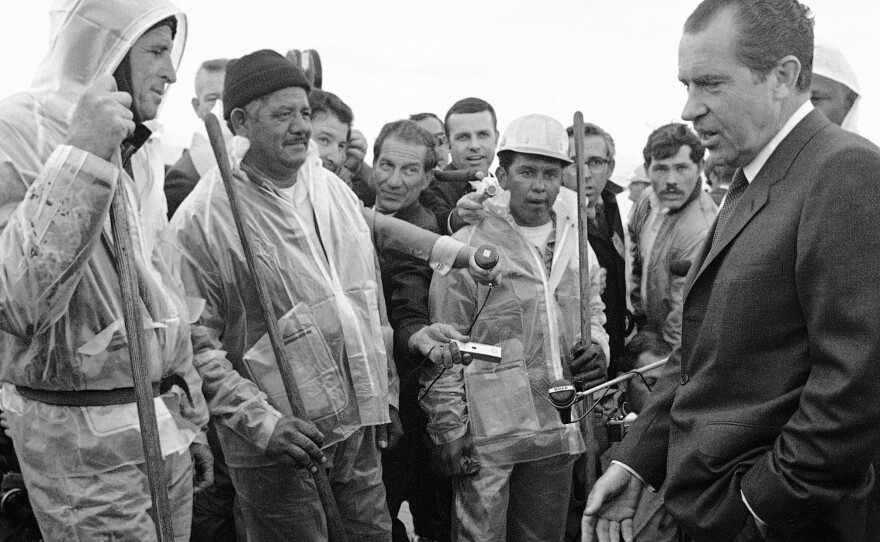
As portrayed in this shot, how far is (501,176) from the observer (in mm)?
4215

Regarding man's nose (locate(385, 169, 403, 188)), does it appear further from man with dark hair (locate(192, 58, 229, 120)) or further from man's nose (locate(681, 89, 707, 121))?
man's nose (locate(681, 89, 707, 121))

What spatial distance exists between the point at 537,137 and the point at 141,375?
7.63 feet

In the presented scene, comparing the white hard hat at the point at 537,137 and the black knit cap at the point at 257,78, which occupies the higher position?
the black knit cap at the point at 257,78

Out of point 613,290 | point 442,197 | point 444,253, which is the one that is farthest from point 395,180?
point 613,290

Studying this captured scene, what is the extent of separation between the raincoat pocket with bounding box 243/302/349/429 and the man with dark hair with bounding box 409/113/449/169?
2.89m

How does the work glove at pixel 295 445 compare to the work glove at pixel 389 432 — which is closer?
the work glove at pixel 295 445

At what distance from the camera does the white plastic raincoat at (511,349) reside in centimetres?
379

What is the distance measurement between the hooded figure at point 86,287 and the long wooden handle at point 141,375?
0.29ft

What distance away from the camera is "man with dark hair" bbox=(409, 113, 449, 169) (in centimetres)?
603

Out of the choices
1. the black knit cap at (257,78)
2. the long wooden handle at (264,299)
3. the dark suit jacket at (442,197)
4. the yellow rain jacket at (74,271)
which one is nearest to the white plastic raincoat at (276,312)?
the long wooden handle at (264,299)

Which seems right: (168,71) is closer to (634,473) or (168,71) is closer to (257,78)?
(257,78)

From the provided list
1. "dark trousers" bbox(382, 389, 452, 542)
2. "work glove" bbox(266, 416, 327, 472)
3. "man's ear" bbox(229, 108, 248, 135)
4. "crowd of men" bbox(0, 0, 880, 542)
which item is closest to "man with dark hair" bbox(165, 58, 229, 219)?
"crowd of men" bbox(0, 0, 880, 542)

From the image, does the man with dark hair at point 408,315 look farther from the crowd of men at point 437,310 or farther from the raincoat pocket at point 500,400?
the raincoat pocket at point 500,400

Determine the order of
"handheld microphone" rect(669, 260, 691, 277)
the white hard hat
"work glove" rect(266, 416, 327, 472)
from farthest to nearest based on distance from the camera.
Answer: "handheld microphone" rect(669, 260, 691, 277) < the white hard hat < "work glove" rect(266, 416, 327, 472)
